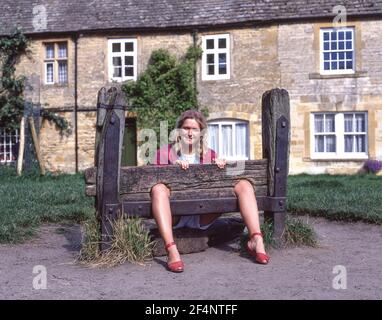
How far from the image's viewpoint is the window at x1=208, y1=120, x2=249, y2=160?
17314 mm

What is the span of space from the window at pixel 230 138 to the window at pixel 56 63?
A: 5711mm

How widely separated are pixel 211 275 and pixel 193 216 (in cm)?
106

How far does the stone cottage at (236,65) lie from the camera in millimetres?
16562

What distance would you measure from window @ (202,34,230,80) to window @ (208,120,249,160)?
5.34 feet

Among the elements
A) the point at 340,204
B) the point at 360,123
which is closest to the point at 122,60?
the point at 360,123

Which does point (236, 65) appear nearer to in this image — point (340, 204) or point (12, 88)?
point (12, 88)

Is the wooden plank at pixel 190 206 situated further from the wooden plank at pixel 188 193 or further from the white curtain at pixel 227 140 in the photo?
the white curtain at pixel 227 140

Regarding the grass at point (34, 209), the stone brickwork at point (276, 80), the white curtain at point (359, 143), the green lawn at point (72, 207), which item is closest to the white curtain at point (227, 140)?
the stone brickwork at point (276, 80)

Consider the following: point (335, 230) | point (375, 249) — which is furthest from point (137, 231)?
point (335, 230)

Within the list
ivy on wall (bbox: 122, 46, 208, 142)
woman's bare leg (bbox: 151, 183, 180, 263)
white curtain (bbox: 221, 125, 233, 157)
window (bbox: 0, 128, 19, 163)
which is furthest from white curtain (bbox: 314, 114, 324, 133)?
woman's bare leg (bbox: 151, 183, 180, 263)

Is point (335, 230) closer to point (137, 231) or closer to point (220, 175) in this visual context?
point (220, 175)

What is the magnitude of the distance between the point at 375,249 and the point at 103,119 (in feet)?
10.2

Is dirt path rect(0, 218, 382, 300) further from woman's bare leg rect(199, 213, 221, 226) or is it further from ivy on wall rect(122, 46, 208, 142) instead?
ivy on wall rect(122, 46, 208, 142)

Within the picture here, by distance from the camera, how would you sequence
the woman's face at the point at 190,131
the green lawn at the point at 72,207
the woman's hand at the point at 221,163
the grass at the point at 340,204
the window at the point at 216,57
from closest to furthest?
the woman's hand at the point at 221,163 → the woman's face at the point at 190,131 → the green lawn at the point at 72,207 → the grass at the point at 340,204 → the window at the point at 216,57
